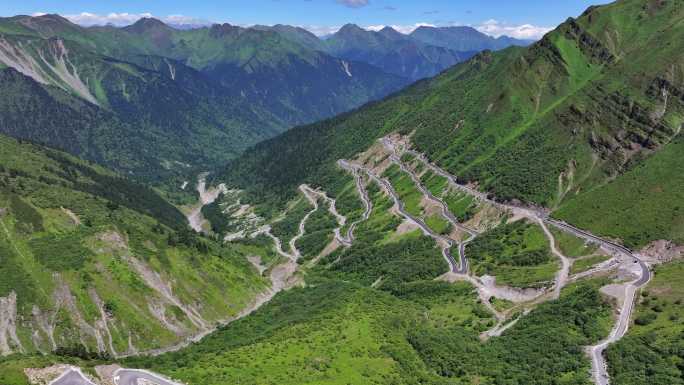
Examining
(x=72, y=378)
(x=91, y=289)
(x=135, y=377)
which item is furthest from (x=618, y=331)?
(x=91, y=289)

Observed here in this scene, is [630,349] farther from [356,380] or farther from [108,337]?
[108,337]

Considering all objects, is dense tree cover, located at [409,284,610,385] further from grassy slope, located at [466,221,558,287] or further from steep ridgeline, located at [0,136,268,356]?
steep ridgeline, located at [0,136,268,356]

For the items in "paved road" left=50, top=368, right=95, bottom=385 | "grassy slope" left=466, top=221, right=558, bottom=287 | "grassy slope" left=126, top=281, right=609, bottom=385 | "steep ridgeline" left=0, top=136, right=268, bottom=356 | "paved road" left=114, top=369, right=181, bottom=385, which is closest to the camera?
"paved road" left=50, top=368, right=95, bottom=385

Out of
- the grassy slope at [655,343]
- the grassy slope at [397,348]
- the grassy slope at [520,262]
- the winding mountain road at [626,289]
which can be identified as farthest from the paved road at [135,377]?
the grassy slope at [520,262]

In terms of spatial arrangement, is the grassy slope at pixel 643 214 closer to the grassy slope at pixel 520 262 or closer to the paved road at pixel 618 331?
the grassy slope at pixel 520 262

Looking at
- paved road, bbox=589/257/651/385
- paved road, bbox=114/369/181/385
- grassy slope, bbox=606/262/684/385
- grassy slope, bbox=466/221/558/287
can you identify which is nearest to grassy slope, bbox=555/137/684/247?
Result: grassy slope, bbox=466/221/558/287

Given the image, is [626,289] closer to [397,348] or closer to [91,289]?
[397,348]
